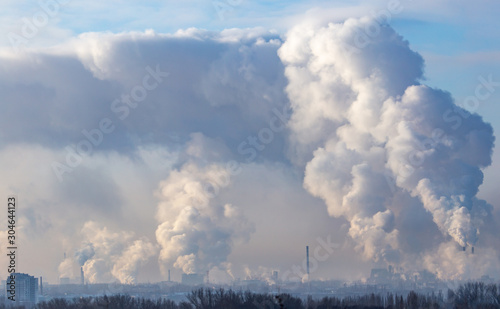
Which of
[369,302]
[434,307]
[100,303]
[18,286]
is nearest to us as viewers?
[434,307]

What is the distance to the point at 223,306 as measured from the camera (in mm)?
94562

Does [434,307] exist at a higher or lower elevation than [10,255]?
lower

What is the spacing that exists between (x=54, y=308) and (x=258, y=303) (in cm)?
2748

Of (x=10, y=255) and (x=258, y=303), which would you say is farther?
(x=258, y=303)

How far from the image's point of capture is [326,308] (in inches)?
3757

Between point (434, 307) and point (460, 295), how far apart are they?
2333cm

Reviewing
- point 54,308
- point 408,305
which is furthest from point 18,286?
point 408,305

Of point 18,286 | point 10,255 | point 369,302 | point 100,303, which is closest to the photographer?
point 10,255

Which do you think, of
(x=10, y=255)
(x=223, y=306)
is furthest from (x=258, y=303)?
(x=10, y=255)

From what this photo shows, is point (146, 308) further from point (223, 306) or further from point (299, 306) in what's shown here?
point (299, 306)

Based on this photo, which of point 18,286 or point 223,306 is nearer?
point 223,306

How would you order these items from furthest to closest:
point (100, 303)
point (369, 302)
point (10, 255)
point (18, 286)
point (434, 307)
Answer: point (18, 286), point (369, 302), point (100, 303), point (434, 307), point (10, 255)

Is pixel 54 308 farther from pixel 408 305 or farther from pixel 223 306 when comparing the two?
pixel 408 305

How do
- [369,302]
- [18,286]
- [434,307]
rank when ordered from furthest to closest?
[18,286]
[369,302]
[434,307]
